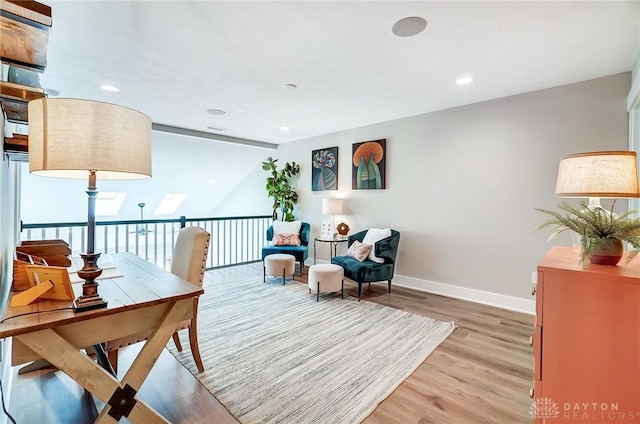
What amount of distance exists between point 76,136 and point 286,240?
13.0 ft

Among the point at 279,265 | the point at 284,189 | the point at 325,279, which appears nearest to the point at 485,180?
the point at 325,279

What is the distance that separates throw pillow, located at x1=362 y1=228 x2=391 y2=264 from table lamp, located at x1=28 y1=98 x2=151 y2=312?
324 cm

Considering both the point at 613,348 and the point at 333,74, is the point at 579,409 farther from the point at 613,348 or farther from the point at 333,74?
the point at 333,74

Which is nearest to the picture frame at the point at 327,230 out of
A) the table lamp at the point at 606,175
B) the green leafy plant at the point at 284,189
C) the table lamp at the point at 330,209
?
the table lamp at the point at 330,209

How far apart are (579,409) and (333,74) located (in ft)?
9.27

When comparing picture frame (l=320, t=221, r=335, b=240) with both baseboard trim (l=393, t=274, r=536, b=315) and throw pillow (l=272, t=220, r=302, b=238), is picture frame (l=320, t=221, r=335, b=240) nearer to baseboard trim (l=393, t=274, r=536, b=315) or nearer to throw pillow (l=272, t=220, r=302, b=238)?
throw pillow (l=272, t=220, r=302, b=238)

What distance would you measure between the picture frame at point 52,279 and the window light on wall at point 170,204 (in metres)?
6.53

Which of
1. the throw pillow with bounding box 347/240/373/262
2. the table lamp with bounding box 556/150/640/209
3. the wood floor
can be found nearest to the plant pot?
the table lamp with bounding box 556/150/640/209

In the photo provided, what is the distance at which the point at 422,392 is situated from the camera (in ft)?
6.30

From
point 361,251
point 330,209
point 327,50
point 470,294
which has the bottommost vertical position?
point 470,294

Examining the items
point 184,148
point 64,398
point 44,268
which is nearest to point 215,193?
point 184,148

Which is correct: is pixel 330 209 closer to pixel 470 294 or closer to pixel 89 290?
pixel 470 294

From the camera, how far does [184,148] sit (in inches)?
223

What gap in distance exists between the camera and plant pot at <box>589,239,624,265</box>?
1.21 meters
